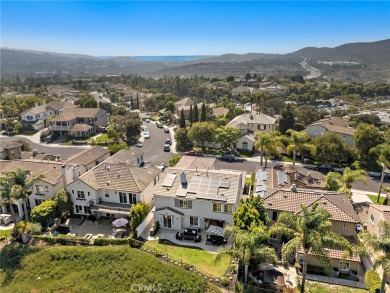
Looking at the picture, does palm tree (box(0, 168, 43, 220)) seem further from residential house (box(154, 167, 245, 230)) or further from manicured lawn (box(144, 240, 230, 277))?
manicured lawn (box(144, 240, 230, 277))

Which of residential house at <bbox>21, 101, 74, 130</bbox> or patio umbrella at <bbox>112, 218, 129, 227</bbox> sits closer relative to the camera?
patio umbrella at <bbox>112, 218, 129, 227</bbox>

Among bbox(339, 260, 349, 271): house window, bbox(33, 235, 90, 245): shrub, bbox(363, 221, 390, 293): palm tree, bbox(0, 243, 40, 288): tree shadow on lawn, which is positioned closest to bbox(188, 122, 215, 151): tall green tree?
bbox(33, 235, 90, 245): shrub

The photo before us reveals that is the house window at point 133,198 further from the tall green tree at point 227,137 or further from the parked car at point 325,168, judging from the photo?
the parked car at point 325,168

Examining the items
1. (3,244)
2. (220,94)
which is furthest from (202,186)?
(220,94)

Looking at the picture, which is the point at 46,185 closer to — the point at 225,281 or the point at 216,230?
the point at 216,230

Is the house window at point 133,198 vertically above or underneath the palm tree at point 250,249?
underneath

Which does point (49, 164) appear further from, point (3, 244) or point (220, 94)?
point (220, 94)

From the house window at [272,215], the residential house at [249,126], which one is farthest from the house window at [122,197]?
the residential house at [249,126]
